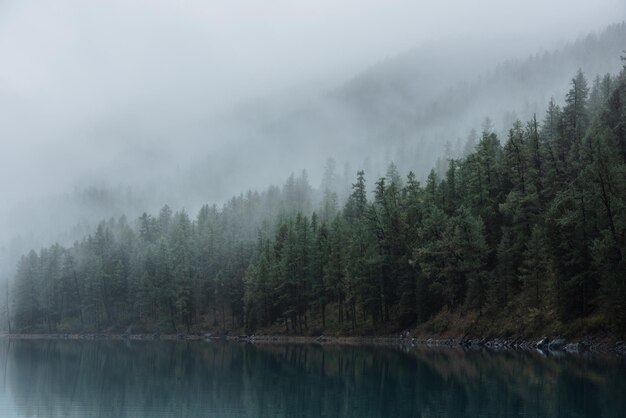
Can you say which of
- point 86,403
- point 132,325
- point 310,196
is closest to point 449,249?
point 86,403

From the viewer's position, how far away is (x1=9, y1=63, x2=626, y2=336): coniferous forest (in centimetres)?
6119

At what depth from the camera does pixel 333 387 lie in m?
41.9

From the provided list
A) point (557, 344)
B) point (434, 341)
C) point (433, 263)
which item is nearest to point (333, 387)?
point (557, 344)

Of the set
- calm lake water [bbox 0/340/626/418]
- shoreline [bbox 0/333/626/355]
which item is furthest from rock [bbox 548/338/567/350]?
calm lake water [bbox 0/340/626/418]

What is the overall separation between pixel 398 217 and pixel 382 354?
28.7 m

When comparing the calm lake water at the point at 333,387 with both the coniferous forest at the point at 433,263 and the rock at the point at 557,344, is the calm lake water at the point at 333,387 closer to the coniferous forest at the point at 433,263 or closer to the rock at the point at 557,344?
the rock at the point at 557,344

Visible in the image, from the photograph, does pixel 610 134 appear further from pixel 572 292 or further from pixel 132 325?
pixel 132 325

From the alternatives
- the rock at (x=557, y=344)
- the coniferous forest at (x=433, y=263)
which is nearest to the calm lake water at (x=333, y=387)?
the rock at (x=557, y=344)

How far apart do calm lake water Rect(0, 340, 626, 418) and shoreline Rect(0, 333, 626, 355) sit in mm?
4695

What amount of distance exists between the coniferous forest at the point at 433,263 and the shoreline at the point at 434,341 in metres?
1.35

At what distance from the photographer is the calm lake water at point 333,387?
32406mm

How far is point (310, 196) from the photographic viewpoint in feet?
615

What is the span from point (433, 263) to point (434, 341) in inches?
383

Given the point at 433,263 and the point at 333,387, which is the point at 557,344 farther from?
the point at 333,387
